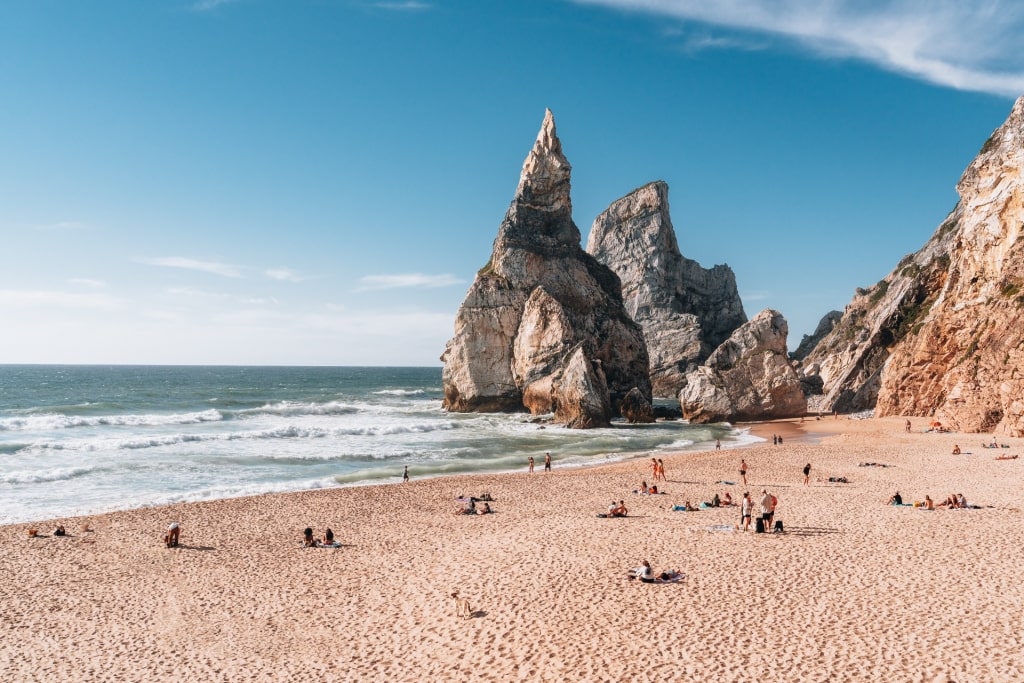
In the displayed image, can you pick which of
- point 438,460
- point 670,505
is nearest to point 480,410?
point 438,460

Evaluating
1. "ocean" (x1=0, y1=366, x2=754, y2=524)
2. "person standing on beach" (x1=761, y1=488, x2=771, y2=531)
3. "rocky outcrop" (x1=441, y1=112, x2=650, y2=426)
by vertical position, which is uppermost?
"rocky outcrop" (x1=441, y1=112, x2=650, y2=426)

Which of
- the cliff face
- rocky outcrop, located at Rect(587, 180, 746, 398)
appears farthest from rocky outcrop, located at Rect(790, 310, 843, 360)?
the cliff face

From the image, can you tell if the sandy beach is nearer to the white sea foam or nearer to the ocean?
the ocean

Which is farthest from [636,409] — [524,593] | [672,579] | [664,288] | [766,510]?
[664,288]

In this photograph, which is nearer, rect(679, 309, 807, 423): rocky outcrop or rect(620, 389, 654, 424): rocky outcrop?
rect(620, 389, 654, 424): rocky outcrop

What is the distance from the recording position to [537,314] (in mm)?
61812

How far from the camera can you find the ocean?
1091 inches

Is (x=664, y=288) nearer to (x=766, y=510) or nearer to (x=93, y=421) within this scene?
(x=93, y=421)

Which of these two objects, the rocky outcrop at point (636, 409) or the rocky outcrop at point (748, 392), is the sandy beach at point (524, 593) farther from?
the rocky outcrop at point (636, 409)

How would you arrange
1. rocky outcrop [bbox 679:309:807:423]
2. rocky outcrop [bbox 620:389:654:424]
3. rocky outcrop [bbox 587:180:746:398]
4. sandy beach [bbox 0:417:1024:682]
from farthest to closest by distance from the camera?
rocky outcrop [bbox 587:180:746:398]
rocky outcrop [bbox 679:309:807:423]
rocky outcrop [bbox 620:389:654:424]
sandy beach [bbox 0:417:1024:682]

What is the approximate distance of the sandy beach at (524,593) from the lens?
437 inches

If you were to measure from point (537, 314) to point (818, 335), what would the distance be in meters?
56.3

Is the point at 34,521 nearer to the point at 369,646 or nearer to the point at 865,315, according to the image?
the point at 369,646

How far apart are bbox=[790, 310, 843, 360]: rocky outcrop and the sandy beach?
75319 mm
